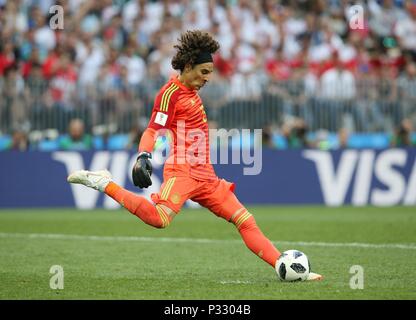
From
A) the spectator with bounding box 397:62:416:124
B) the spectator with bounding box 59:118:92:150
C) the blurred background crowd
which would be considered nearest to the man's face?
the blurred background crowd

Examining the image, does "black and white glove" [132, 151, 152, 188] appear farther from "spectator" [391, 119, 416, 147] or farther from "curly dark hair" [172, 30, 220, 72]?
"spectator" [391, 119, 416, 147]

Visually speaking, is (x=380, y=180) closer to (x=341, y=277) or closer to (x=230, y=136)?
(x=230, y=136)

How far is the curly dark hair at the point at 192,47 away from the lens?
9328 mm

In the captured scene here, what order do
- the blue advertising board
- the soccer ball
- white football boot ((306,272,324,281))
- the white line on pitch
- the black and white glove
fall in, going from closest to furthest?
the black and white glove < the soccer ball < white football boot ((306,272,324,281)) < the white line on pitch < the blue advertising board

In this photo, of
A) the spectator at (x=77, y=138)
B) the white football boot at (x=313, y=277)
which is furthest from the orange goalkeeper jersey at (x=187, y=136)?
the spectator at (x=77, y=138)

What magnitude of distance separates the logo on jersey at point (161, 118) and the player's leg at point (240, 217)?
839mm

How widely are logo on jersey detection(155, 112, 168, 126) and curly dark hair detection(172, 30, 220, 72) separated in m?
0.61

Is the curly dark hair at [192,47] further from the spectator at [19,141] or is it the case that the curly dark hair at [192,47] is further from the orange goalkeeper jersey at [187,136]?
the spectator at [19,141]

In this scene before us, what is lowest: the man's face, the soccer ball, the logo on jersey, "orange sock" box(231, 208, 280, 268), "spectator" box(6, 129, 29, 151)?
the soccer ball

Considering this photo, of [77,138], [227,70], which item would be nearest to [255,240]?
[77,138]

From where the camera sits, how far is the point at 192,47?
9.35 metres

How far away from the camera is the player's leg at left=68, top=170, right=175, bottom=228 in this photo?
29.8 ft

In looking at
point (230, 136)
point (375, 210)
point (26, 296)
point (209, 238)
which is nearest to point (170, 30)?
point (230, 136)
